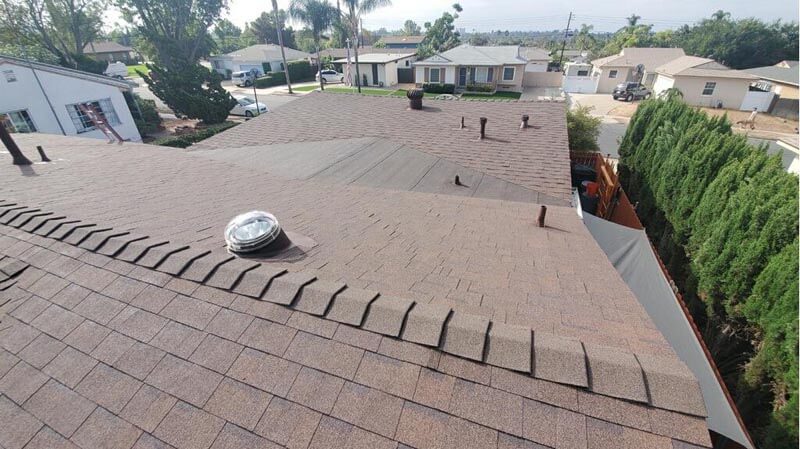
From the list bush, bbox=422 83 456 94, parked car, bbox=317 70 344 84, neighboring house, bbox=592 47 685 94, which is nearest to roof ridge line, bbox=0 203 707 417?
bush, bbox=422 83 456 94

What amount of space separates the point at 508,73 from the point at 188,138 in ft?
109

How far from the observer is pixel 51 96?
20719mm

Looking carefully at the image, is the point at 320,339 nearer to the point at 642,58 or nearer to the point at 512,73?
the point at 512,73

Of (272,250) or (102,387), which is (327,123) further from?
(102,387)

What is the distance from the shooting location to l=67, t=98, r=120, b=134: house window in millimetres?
21750

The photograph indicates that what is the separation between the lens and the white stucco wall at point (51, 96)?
764 inches

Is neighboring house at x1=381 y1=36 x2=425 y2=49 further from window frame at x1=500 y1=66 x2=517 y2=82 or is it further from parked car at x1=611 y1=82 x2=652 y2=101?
parked car at x1=611 y1=82 x2=652 y2=101

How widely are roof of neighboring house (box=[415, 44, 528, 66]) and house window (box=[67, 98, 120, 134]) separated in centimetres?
2963

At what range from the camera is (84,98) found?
22.0m

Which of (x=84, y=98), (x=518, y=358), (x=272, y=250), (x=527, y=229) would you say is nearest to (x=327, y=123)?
(x=527, y=229)

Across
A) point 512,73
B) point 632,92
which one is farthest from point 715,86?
point 512,73

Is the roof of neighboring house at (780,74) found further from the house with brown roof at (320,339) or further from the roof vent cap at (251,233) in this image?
the roof vent cap at (251,233)

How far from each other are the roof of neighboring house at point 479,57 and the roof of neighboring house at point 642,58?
11.6 meters

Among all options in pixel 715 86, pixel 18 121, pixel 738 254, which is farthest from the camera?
pixel 715 86
